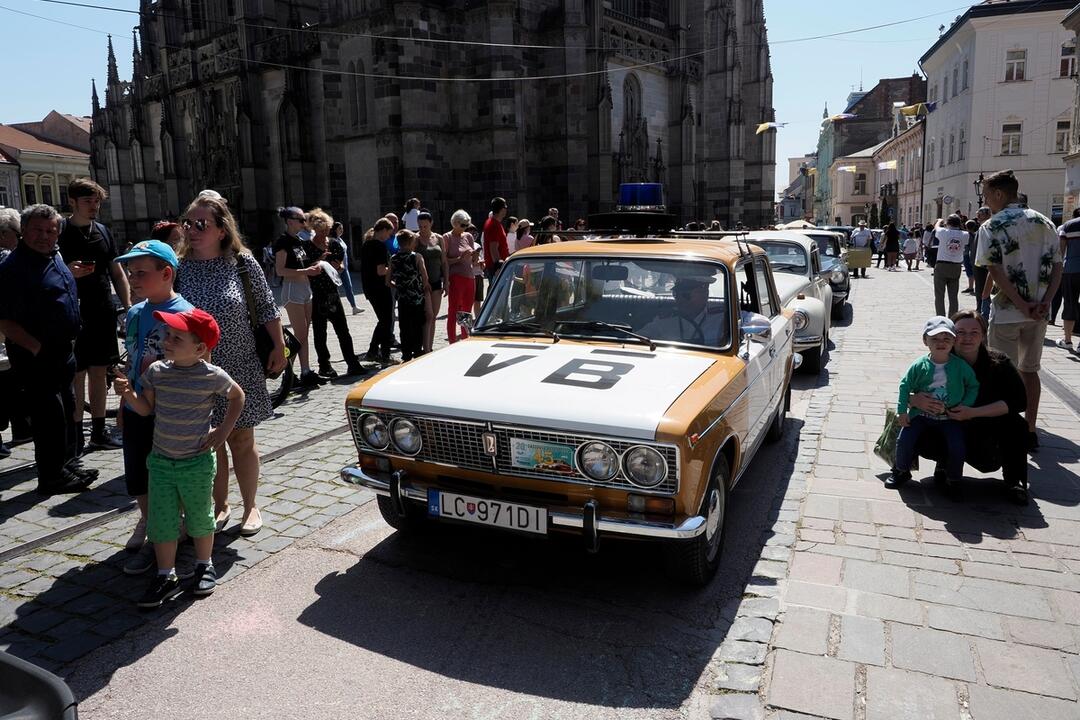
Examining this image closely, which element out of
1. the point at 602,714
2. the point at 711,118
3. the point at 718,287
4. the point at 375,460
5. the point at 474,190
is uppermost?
the point at 711,118

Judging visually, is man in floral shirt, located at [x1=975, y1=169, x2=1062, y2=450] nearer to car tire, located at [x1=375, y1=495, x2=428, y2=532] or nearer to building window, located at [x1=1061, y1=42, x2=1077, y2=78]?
car tire, located at [x1=375, y1=495, x2=428, y2=532]

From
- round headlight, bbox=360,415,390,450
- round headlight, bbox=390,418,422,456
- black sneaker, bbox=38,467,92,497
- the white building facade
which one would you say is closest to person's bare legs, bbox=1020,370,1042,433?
round headlight, bbox=390,418,422,456

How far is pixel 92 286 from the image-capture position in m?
6.36

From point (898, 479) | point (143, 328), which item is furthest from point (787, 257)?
point (143, 328)

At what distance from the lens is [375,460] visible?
4.19 m

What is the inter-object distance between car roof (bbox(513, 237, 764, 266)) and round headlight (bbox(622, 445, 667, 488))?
178cm

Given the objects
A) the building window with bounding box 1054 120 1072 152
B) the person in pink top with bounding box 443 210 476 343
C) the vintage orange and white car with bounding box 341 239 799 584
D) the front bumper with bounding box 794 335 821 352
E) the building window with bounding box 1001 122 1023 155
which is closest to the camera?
the vintage orange and white car with bounding box 341 239 799 584

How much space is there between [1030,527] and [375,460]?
4.04 m

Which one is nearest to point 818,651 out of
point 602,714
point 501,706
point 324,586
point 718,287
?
point 602,714

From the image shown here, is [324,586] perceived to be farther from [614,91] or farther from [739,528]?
[614,91]

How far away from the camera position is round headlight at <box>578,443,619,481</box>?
3572 mm

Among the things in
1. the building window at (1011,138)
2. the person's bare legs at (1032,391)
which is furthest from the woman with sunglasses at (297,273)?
the building window at (1011,138)

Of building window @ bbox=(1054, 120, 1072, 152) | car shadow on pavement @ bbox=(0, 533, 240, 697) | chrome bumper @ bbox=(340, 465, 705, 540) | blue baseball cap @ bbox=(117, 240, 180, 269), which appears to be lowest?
car shadow on pavement @ bbox=(0, 533, 240, 697)

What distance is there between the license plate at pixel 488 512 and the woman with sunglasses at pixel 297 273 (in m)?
5.63
